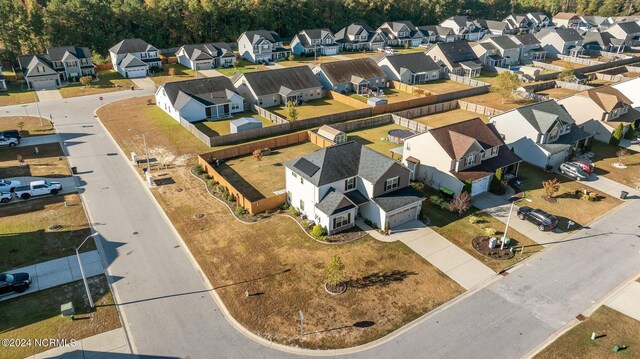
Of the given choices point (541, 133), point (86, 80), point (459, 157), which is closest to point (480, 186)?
point (459, 157)

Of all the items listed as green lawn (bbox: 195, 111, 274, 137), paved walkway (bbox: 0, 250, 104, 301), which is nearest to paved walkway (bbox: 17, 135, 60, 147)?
green lawn (bbox: 195, 111, 274, 137)

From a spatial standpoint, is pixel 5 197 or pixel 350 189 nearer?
pixel 350 189

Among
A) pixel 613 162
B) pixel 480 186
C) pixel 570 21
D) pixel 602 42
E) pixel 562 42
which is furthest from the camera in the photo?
pixel 570 21

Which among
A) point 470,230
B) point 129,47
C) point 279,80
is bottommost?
point 470,230

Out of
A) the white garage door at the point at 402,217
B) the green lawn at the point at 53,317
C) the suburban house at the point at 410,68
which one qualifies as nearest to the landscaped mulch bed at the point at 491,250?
the white garage door at the point at 402,217

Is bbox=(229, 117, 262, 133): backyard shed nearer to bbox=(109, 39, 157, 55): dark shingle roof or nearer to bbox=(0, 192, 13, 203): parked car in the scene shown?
bbox=(0, 192, 13, 203): parked car

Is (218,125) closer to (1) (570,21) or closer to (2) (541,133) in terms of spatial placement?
(2) (541,133)
